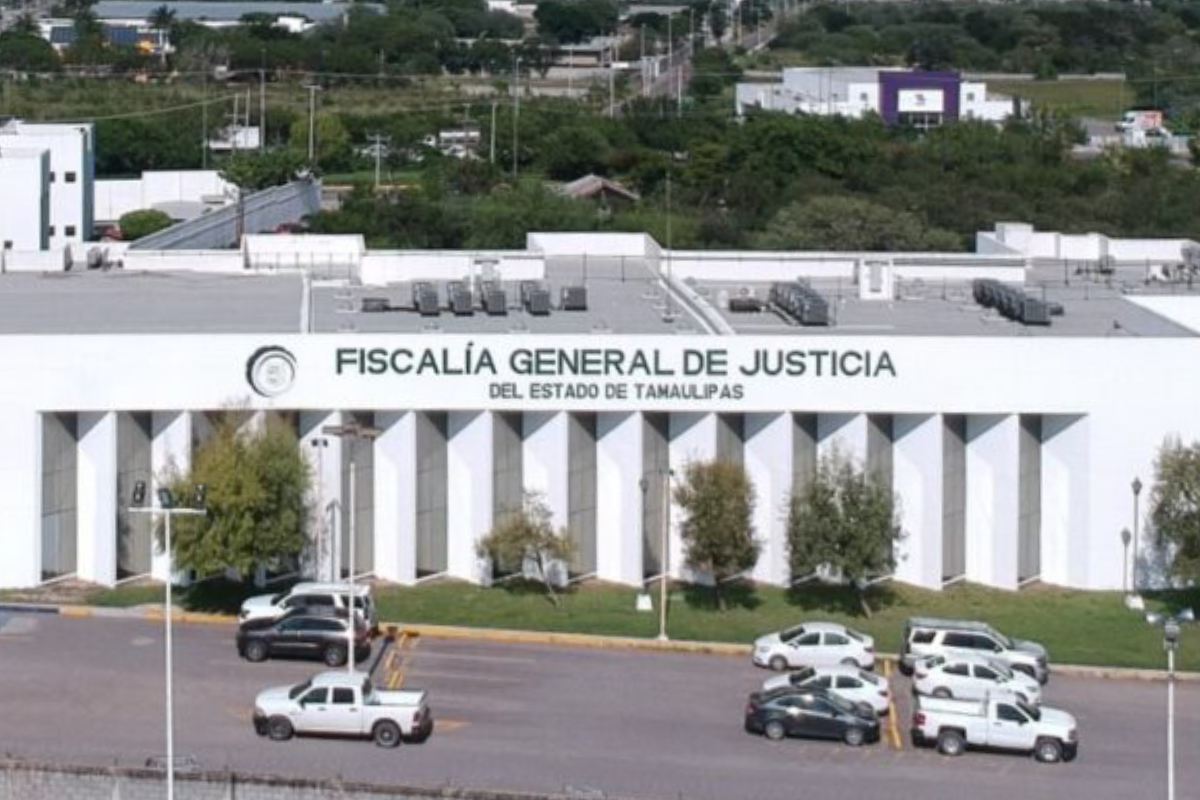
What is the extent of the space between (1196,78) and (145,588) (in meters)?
72.8

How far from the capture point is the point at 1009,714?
19234 mm

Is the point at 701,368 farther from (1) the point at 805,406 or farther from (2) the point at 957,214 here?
(2) the point at 957,214

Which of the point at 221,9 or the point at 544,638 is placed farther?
the point at 221,9

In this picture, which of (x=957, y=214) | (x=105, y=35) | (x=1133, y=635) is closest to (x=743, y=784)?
(x=1133, y=635)

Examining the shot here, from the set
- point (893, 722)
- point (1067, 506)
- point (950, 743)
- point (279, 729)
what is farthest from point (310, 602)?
point (1067, 506)

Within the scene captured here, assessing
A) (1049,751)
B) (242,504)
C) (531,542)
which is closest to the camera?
(1049,751)

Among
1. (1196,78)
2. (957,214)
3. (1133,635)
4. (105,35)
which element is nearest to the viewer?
(1133,635)

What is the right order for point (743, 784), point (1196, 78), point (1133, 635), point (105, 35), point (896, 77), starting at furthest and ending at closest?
1. point (105, 35)
2. point (1196, 78)
3. point (896, 77)
4. point (1133, 635)
5. point (743, 784)

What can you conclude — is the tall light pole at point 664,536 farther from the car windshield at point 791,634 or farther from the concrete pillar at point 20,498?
the concrete pillar at point 20,498

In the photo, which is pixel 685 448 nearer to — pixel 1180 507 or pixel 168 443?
pixel 1180 507

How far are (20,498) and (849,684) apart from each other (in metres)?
8.00

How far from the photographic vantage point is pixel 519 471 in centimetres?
2447

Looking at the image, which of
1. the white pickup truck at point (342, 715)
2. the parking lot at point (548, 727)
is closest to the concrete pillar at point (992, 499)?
the parking lot at point (548, 727)

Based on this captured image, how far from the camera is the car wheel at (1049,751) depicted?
19094mm
